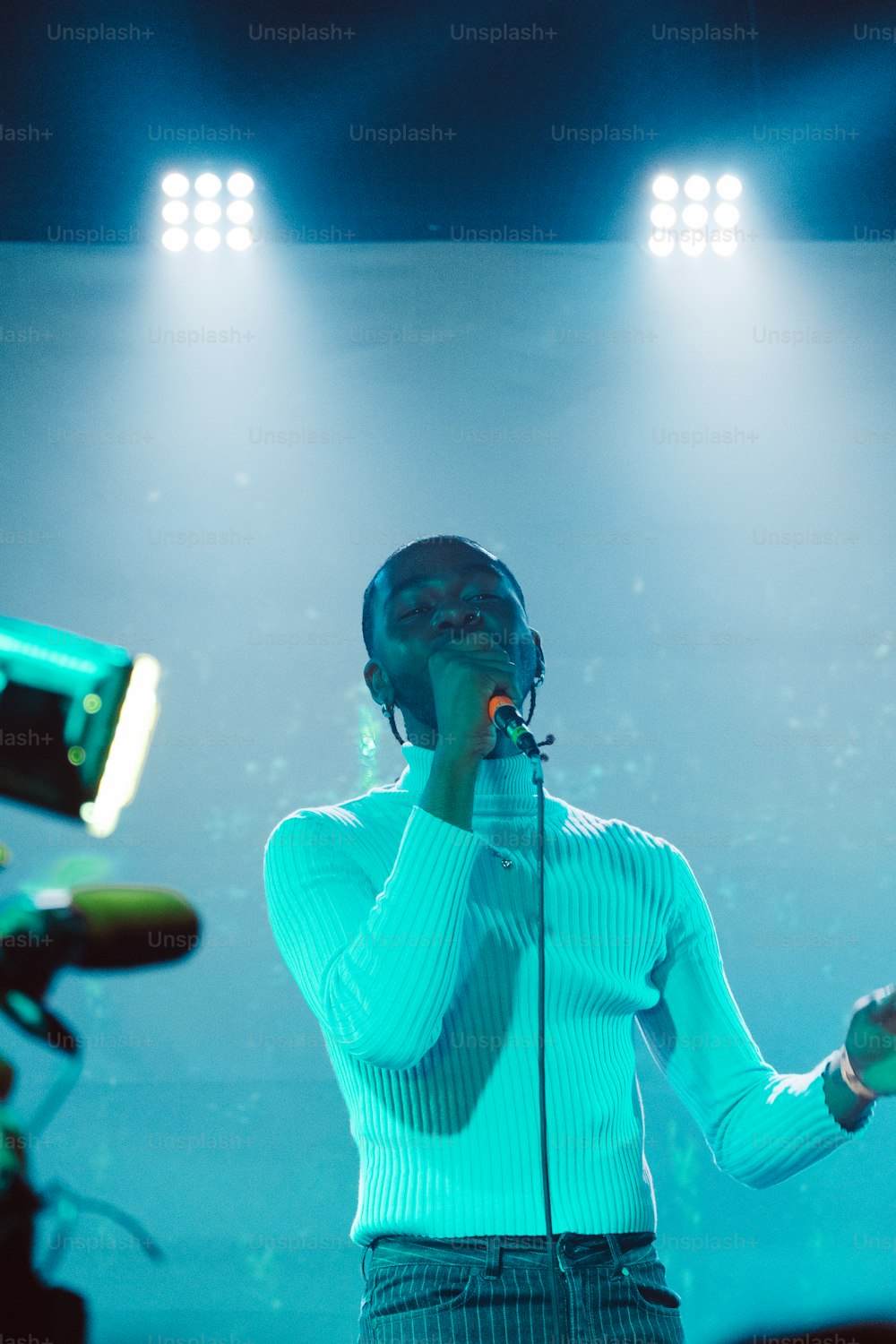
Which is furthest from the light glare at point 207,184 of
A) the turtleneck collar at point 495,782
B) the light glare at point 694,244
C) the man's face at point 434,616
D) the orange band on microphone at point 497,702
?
the orange band on microphone at point 497,702

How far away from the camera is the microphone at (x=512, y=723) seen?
4.34 ft

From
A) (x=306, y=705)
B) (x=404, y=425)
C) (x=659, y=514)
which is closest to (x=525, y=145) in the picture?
(x=404, y=425)

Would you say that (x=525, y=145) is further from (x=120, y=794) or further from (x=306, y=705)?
(x=120, y=794)

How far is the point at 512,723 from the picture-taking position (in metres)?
1.34

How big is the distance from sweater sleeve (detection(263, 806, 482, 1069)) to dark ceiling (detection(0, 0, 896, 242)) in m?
2.01

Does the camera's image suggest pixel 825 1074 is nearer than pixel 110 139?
Yes

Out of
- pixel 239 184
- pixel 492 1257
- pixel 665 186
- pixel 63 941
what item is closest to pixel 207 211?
pixel 239 184

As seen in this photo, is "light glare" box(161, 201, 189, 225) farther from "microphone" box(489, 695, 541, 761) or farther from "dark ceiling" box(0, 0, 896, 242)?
"microphone" box(489, 695, 541, 761)

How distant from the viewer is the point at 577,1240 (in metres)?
1.19

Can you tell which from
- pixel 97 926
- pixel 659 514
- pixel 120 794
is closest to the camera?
pixel 120 794

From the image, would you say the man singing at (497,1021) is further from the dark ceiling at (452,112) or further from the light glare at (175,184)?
the light glare at (175,184)

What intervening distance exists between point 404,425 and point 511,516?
14.2 inches

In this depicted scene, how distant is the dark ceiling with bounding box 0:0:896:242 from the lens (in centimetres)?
254

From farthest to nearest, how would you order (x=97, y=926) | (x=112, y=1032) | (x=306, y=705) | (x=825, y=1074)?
(x=306, y=705)
(x=112, y=1032)
(x=825, y=1074)
(x=97, y=926)
